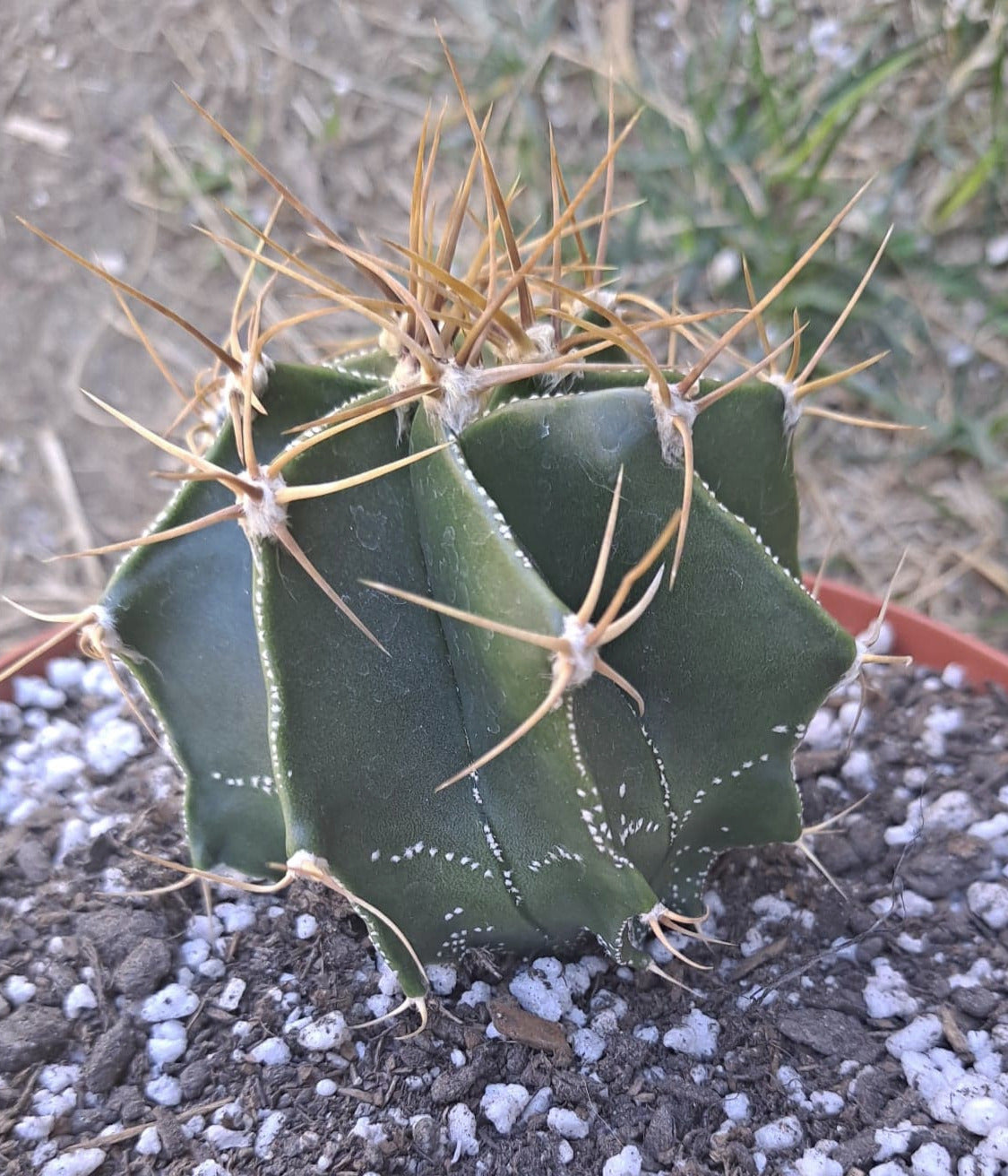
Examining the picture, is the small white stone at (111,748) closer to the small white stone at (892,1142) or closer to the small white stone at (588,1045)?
the small white stone at (588,1045)

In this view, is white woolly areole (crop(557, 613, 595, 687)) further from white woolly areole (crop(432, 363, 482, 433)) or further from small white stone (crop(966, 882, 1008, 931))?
small white stone (crop(966, 882, 1008, 931))

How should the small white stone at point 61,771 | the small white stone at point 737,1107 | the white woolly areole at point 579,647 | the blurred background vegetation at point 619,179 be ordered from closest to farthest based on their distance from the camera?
the white woolly areole at point 579,647 → the small white stone at point 737,1107 → the small white stone at point 61,771 → the blurred background vegetation at point 619,179

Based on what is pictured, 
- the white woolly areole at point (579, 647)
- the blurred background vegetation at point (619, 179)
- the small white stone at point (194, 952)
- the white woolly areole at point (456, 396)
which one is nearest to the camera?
the white woolly areole at point (579, 647)

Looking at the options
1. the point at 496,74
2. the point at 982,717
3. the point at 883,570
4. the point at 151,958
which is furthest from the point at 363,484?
the point at 496,74

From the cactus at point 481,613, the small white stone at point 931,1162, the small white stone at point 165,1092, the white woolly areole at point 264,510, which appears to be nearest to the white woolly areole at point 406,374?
the cactus at point 481,613

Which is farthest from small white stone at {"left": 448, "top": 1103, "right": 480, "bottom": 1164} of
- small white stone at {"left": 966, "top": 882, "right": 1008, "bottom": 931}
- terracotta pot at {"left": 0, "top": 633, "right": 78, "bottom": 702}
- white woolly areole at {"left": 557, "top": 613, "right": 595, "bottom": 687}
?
terracotta pot at {"left": 0, "top": 633, "right": 78, "bottom": 702}

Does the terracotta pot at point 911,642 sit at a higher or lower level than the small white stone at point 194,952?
higher

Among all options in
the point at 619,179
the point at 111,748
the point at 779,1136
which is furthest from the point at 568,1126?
the point at 619,179

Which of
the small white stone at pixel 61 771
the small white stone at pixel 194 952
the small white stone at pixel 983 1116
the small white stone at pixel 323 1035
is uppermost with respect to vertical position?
the small white stone at pixel 61 771
